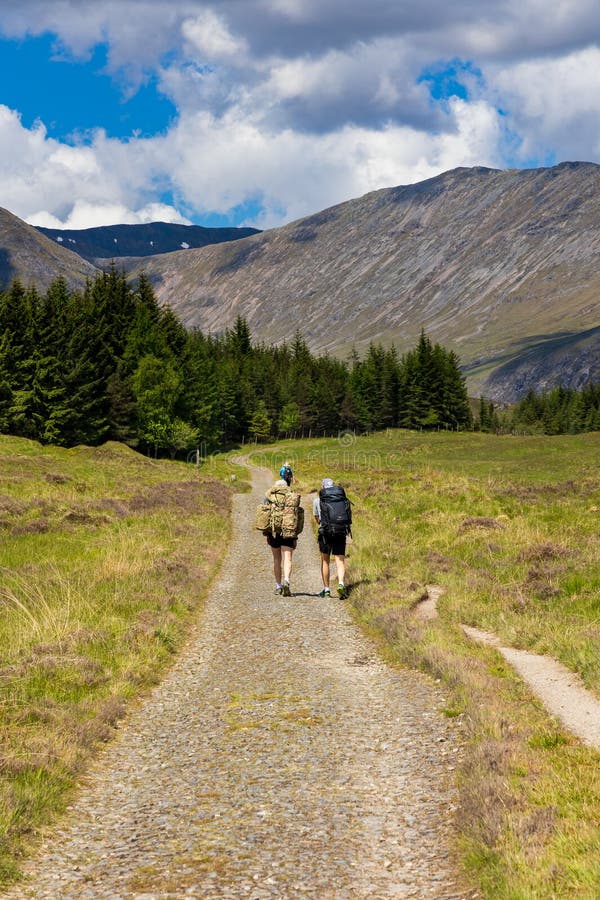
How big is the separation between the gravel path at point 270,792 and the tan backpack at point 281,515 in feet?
19.1

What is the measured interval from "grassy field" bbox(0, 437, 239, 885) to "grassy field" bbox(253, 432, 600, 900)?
4135 millimetres

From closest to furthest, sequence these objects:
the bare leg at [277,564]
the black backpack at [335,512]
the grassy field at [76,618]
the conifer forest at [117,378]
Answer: the grassy field at [76,618]
the black backpack at [335,512]
the bare leg at [277,564]
the conifer forest at [117,378]

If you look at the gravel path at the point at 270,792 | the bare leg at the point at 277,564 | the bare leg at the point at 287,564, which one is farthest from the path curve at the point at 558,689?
the bare leg at the point at 277,564

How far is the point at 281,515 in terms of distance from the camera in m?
18.7

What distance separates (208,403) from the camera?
93.1m

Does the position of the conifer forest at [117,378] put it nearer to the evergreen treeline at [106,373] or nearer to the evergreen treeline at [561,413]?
the evergreen treeline at [106,373]

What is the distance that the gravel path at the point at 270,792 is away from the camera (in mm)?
5801

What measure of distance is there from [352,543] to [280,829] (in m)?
19.1

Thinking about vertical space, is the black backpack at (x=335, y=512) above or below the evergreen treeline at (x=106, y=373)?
below

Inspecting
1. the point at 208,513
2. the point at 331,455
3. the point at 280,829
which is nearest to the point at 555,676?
the point at 280,829

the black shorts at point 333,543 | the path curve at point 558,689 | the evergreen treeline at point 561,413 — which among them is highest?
the evergreen treeline at point 561,413

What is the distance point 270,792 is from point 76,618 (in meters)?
7.91

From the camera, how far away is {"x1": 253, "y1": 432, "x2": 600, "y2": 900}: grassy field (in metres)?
5.89

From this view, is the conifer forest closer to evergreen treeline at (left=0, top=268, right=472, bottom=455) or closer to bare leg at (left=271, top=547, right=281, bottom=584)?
evergreen treeline at (left=0, top=268, right=472, bottom=455)
